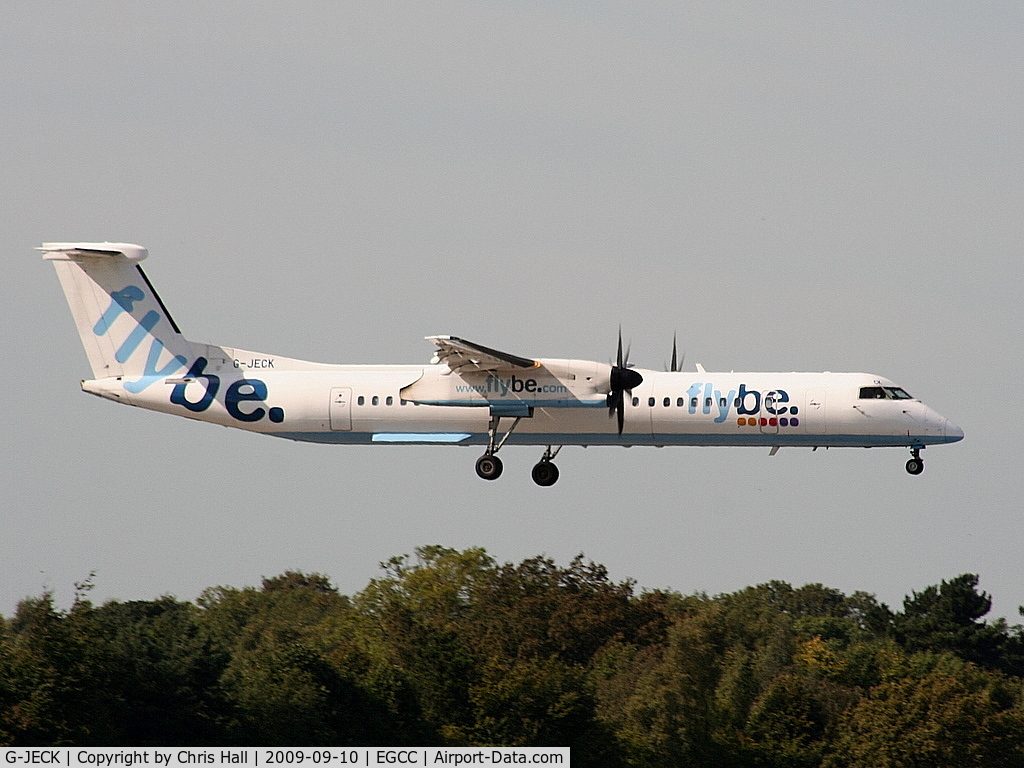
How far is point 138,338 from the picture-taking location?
4312 centimetres

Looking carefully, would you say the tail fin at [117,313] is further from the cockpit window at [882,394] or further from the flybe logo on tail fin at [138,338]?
the cockpit window at [882,394]

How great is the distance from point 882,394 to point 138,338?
67.3 ft

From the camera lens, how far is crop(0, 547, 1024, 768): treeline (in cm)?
4156

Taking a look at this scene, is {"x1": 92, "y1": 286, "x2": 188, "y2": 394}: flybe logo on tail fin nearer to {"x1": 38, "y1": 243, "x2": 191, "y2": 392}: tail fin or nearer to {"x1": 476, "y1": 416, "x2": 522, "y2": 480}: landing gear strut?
{"x1": 38, "y1": 243, "x2": 191, "y2": 392}: tail fin

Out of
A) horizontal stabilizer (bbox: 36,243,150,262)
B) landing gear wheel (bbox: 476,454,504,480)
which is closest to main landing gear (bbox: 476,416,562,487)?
landing gear wheel (bbox: 476,454,504,480)

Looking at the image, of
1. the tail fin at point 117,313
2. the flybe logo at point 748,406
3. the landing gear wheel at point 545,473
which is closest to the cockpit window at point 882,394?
the flybe logo at point 748,406

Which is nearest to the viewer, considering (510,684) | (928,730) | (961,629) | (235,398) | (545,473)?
(235,398)

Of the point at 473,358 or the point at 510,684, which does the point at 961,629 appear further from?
the point at 473,358

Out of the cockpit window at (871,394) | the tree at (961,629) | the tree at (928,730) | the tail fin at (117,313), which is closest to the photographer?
the cockpit window at (871,394)

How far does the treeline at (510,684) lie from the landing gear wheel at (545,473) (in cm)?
765

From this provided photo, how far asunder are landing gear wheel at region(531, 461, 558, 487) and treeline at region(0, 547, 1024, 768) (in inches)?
301

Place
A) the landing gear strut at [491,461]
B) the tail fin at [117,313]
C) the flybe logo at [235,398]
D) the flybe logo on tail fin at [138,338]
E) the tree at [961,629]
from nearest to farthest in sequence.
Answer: the landing gear strut at [491,461], the flybe logo at [235,398], the flybe logo on tail fin at [138,338], the tail fin at [117,313], the tree at [961,629]

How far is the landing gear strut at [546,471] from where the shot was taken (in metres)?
42.7

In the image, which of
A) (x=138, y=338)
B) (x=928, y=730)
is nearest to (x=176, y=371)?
(x=138, y=338)
